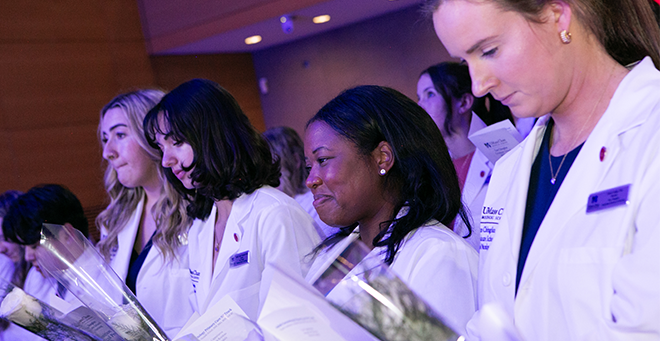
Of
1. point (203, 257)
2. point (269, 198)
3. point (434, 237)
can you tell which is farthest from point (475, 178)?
point (434, 237)

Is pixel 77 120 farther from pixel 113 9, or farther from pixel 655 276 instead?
pixel 655 276

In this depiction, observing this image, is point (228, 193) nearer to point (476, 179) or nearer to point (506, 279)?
point (476, 179)

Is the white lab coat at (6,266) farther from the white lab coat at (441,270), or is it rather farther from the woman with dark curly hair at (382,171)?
the white lab coat at (441,270)

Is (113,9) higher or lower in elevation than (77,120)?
higher

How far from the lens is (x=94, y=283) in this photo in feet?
5.03

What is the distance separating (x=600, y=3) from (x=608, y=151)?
273 millimetres

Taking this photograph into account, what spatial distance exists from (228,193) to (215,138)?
0.73 ft

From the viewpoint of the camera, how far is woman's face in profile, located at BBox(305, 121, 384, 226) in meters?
1.72

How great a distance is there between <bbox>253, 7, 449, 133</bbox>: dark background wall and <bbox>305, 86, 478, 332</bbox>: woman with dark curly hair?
4.22 metres

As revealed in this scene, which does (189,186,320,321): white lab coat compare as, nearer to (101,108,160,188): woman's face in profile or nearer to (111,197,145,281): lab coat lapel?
(111,197,145,281): lab coat lapel

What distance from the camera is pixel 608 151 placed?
3.42 feet

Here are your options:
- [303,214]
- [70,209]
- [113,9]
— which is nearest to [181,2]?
[113,9]

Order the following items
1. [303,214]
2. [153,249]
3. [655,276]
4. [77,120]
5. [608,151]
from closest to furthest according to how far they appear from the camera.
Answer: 1. [655,276]
2. [608,151]
3. [303,214]
4. [153,249]
5. [77,120]

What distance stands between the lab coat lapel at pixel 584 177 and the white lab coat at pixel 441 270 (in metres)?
0.30
